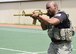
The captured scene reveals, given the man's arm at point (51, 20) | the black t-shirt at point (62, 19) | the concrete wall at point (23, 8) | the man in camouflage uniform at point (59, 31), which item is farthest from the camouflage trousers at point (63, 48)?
the concrete wall at point (23, 8)

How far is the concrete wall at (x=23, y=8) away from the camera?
23.4 meters

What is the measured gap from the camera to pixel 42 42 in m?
13.9

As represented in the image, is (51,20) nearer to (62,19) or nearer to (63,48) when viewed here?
(62,19)

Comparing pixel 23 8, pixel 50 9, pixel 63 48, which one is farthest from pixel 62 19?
pixel 23 8

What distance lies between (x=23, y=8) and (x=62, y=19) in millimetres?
20772

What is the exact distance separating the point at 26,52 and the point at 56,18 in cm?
583

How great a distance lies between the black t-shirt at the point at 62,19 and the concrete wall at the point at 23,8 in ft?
56.2

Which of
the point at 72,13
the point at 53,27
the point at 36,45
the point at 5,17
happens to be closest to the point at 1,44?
the point at 36,45

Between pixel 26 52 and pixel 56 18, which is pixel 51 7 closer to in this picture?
pixel 56 18

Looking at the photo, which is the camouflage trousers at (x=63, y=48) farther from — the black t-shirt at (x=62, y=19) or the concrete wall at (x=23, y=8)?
the concrete wall at (x=23, y=8)

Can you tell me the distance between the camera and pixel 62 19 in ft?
18.3

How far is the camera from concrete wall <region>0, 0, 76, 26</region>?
→ 922 inches

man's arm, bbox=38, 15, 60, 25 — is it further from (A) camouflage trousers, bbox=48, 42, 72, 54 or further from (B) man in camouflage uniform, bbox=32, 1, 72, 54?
(A) camouflage trousers, bbox=48, 42, 72, 54

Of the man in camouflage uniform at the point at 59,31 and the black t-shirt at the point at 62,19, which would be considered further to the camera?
the man in camouflage uniform at the point at 59,31
